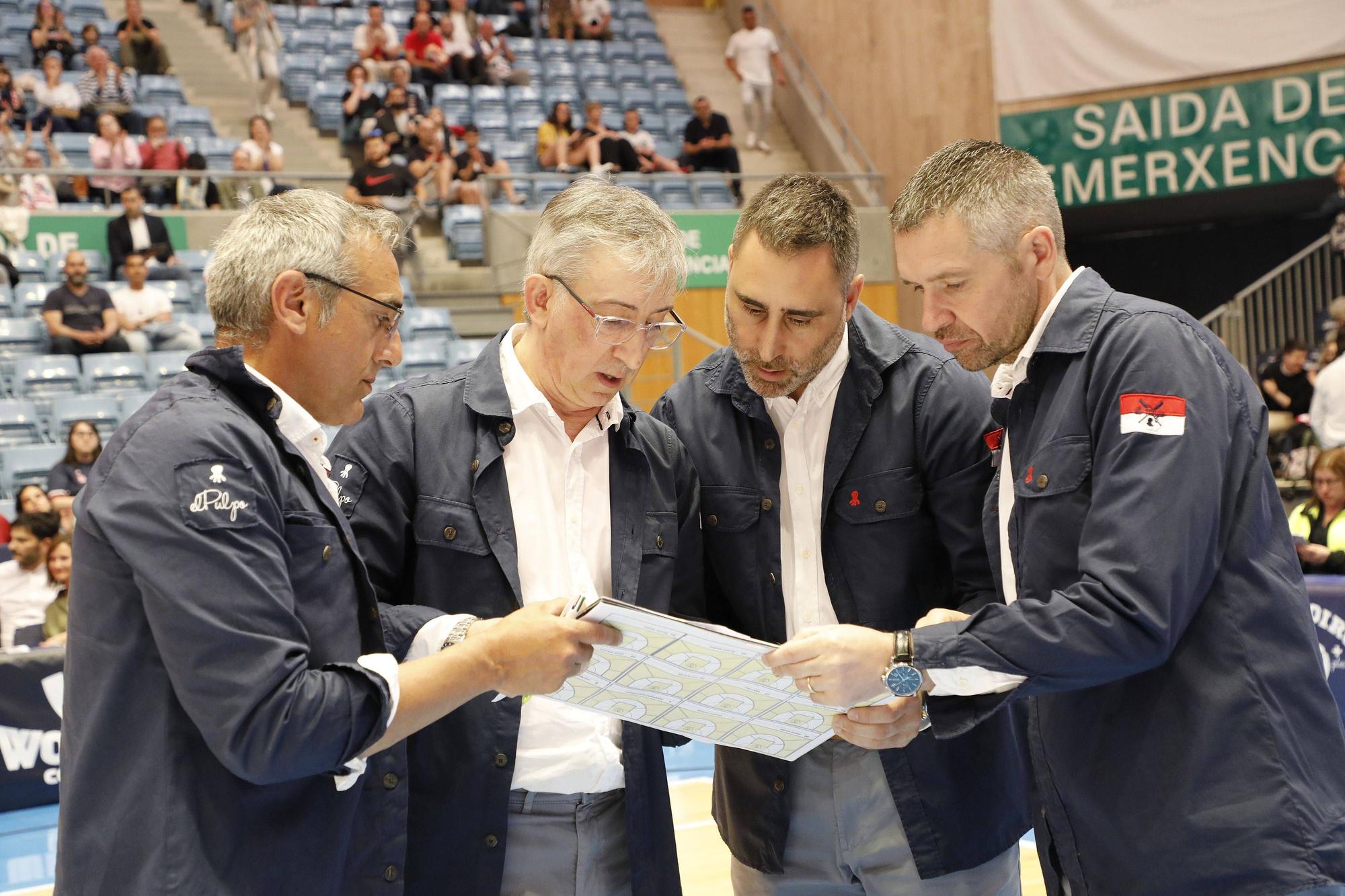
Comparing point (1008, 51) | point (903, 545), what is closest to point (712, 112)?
point (1008, 51)

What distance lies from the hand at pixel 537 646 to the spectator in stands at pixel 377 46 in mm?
11737

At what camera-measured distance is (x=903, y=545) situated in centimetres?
229

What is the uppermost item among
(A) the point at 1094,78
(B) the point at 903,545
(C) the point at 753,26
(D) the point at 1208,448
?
(C) the point at 753,26

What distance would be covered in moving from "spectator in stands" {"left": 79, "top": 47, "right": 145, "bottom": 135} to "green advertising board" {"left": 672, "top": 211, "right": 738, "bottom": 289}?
4.64 metres

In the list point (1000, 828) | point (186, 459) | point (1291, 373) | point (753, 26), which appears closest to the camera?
point (186, 459)

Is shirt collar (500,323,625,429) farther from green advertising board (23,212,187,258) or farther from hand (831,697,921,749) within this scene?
green advertising board (23,212,187,258)

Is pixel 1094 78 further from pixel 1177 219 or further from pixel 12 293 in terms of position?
pixel 12 293

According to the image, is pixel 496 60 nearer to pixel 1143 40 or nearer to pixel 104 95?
pixel 104 95

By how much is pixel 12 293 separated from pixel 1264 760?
888 cm

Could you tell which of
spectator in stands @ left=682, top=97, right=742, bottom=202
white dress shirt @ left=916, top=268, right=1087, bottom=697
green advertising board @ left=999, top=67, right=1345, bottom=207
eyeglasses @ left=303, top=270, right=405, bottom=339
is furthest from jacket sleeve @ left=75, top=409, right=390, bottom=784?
spectator in stands @ left=682, top=97, right=742, bottom=202

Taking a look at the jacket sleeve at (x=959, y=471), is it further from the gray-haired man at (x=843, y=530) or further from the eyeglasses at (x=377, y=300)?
the eyeglasses at (x=377, y=300)

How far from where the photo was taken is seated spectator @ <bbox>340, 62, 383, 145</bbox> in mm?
11828

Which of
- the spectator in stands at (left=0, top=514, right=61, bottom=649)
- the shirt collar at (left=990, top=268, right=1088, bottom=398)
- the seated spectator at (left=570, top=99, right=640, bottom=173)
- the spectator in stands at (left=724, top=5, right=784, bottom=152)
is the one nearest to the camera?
the shirt collar at (left=990, top=268, right=1088, bottom=398)

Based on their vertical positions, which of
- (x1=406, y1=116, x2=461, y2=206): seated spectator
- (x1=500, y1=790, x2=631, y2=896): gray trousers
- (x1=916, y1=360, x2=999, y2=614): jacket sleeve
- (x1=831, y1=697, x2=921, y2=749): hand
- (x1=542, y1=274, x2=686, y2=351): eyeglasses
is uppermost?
(x1=406, y1=116, x2=461, y2=206): seated spectator
